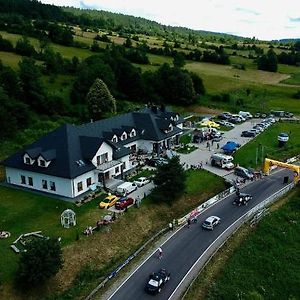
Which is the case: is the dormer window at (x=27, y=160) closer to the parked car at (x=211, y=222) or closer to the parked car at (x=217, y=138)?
the parked car at (x=211, y=222)

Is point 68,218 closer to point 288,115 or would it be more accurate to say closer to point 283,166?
point 283,166

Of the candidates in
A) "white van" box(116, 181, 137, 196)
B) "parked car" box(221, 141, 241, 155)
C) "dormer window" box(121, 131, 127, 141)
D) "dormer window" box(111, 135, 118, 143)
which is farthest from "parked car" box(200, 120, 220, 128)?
"white van" box(116, 181, 137, 196)

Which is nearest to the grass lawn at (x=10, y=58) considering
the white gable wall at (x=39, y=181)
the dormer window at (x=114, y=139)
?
the dormer window at (x=114, y=139)

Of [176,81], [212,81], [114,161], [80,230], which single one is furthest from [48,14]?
[80,230]

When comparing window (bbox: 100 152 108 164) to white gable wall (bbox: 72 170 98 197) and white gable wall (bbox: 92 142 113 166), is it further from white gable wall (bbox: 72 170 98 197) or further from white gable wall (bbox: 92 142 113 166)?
white gable wall (bbox: 72 170 98 197)

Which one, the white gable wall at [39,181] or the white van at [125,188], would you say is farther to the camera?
the white van at [125,188]

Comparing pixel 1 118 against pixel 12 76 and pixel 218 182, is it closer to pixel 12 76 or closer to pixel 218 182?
pixel 12 76

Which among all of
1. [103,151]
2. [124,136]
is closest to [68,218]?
[103,151]
